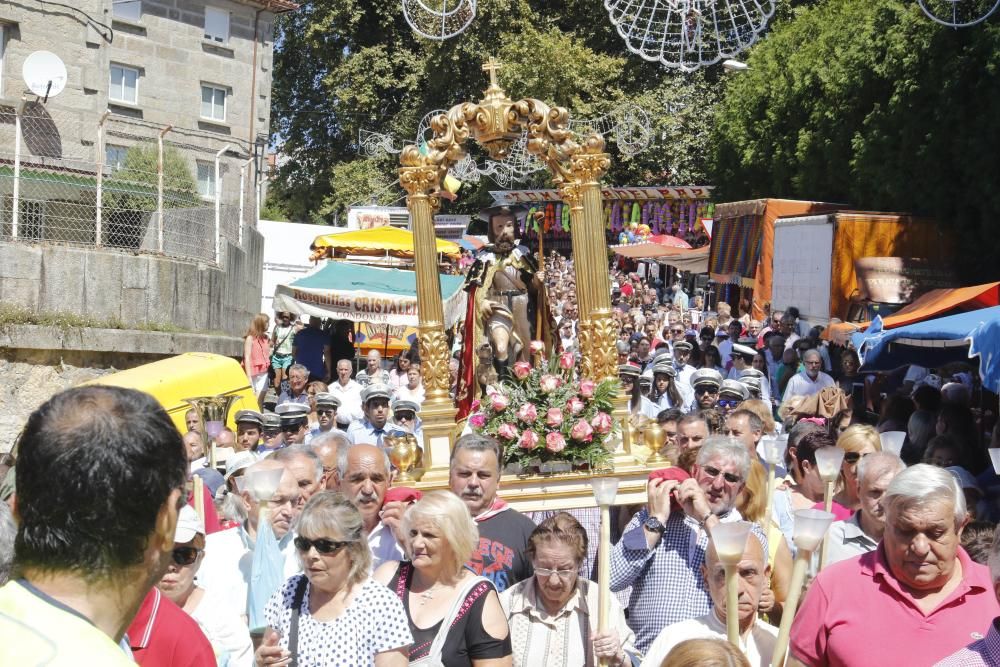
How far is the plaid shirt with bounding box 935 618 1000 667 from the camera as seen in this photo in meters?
3.42

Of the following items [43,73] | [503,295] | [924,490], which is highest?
[43,73]

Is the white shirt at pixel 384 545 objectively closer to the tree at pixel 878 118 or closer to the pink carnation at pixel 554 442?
the pink carnation at pixel 554 442

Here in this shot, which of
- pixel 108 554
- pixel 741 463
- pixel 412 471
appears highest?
pixel 108 554

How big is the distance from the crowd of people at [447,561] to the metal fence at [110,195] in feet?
25.1

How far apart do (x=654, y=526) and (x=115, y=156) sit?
13.0 m

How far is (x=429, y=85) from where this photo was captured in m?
41.8

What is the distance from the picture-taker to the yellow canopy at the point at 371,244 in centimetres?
2159

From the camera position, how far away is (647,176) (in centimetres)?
4169

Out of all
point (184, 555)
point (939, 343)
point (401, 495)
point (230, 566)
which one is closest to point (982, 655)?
point (184, 555)

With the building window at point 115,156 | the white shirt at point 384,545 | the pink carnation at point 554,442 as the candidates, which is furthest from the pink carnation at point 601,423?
the building window at point 115,156

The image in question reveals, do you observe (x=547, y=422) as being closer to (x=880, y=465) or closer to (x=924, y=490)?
(x=880, y=465)

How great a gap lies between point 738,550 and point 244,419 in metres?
6.17

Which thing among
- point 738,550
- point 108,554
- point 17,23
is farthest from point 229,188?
point 108,554

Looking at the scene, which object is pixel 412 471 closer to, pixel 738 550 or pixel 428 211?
pixel 428 211
